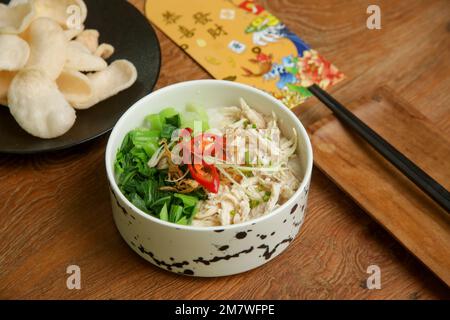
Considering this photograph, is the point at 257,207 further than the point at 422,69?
No

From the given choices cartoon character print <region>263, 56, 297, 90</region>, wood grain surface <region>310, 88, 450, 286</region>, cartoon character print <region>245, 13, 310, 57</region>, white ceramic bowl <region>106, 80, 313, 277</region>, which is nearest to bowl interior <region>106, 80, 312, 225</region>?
white ceramic bowl <region>106, 80, 313, 277</region>

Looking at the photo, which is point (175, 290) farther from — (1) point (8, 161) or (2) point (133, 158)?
(1) point (8, 161)

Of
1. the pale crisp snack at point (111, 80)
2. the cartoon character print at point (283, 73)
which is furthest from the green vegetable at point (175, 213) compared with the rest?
the cartoon character print at point (283, 73)

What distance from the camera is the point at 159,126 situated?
1218mm

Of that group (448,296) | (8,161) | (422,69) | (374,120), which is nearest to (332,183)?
(374,120)

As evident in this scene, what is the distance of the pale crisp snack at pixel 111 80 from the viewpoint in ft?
4.28

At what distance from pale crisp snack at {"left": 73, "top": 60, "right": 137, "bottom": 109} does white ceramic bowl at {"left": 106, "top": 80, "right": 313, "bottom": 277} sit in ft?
0.47

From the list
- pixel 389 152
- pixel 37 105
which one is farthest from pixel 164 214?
pixel 389 152

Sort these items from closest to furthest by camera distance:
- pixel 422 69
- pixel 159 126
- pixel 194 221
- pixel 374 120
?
pixel 194 221, pixel 159 126, pixel 374 120, pixel 422 69

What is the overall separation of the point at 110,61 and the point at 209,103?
0.30 m

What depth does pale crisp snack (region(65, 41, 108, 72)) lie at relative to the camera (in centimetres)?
130

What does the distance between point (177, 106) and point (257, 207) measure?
30cm

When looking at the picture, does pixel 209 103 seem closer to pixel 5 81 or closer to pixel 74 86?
pixel 74 86

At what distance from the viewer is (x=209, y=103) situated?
4.21 ft
